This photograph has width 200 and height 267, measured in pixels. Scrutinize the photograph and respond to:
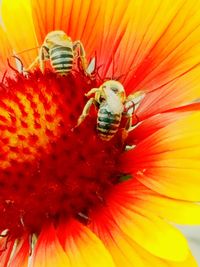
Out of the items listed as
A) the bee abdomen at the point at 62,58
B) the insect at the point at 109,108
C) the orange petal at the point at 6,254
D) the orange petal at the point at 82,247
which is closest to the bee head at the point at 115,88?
the insect at the point at 109,108

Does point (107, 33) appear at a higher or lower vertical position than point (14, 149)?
higher

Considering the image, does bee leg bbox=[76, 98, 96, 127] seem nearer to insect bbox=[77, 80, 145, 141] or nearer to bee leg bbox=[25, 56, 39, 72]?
insect bbox=[77, 80, 145, 141]

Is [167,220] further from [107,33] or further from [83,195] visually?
[107,33]

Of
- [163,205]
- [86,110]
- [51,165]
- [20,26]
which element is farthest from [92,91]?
[20,26]

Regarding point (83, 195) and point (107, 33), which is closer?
point (83, 195)

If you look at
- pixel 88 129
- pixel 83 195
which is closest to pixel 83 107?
pixel 88 129

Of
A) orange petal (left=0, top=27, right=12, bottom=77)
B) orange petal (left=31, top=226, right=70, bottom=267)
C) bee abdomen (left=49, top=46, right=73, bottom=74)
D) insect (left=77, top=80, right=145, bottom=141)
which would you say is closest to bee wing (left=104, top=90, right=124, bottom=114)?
insect (left=77, top=80, right=145, bottom=141)

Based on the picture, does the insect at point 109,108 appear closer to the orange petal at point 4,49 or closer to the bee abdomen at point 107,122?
the bee abdomen at point 107,122
